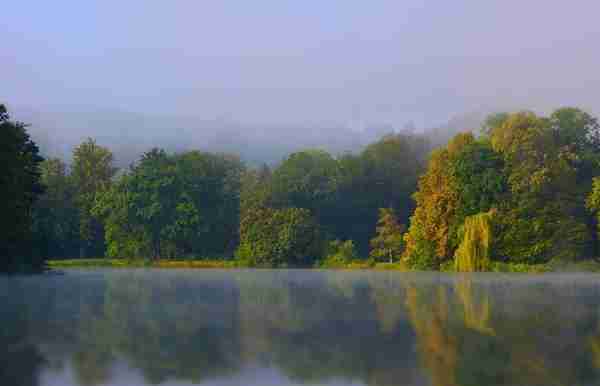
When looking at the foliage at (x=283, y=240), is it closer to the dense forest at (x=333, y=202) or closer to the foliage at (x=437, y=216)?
the dense forest at (x=333, y=202)

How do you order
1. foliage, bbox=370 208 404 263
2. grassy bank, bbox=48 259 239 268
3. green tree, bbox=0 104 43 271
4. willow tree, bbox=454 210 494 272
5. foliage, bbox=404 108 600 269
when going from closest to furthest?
green tree, bbox=0 104 43 271, willow tree, bbox=454 210 494 272, foliage, bbox=404 108 600 269, foliage, bbox=370 208 404 263, grassy bank, bbox=48 259 239 268

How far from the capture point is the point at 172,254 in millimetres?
78750

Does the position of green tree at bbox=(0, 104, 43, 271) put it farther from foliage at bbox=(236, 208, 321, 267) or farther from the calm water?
foliage at bbox=(236, 208, 321, 267)

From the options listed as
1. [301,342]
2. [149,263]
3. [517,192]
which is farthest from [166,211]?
[301,342]

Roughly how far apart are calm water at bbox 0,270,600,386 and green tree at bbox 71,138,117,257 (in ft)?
192

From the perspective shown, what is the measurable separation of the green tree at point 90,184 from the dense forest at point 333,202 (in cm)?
14

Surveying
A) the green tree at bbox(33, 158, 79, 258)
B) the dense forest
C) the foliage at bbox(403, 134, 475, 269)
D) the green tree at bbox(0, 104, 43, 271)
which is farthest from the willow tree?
the green tree at bbox(33, 158, 79, 258)

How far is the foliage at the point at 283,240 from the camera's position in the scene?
70188mm

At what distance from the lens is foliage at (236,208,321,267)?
70.2m

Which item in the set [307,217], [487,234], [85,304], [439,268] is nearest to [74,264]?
[307,217]

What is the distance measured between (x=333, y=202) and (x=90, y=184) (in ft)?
78.2

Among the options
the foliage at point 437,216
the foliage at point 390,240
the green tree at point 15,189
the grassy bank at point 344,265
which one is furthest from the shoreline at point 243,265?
the green tree at point 15,189

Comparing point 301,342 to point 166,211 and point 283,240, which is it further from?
point 166,211

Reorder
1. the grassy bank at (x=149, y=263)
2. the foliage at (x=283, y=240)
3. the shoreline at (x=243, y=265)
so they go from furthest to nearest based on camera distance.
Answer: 1. the grassy bank at (x=149, y=263)
2. the foliage at (x=283, y=240)
3. the shoreline at (x=243, y=265)
